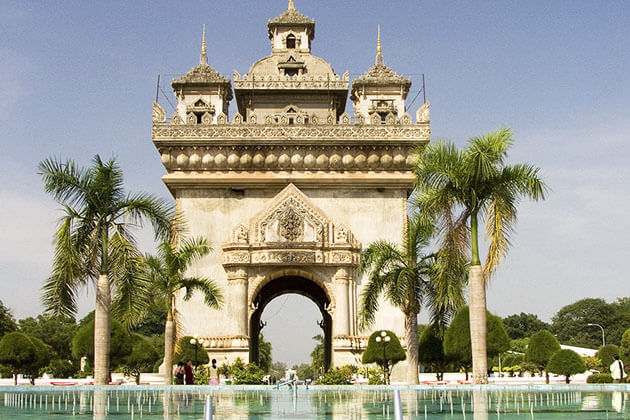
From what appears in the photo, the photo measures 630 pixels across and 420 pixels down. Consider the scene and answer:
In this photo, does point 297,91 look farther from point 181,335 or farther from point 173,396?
point 173,396

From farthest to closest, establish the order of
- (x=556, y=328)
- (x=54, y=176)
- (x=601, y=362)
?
1. (x=556, y=328)
2. (x=601, y=362)
3. (x=54, y=176)

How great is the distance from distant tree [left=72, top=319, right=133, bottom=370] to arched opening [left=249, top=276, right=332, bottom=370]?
15.8 ft

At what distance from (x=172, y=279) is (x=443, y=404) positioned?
10712 mm

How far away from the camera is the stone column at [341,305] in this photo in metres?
27.7

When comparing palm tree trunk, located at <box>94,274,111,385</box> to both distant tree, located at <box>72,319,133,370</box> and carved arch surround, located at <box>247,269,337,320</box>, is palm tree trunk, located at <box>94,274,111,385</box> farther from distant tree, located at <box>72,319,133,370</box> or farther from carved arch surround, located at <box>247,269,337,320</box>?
carved arch surround, located at <box>247,269,337,320</box>

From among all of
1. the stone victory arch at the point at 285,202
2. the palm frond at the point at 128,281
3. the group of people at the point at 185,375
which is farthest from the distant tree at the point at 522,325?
the palm frond at the point at 128,281

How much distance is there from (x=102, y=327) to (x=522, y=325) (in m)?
74.4

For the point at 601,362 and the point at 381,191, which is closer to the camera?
the point at 381,191

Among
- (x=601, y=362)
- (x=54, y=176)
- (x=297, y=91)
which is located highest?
(x=297, y=91)

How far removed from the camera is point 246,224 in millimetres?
28953

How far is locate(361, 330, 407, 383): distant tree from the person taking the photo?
2550 centimetres

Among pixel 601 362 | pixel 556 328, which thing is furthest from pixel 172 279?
pixel 556 328

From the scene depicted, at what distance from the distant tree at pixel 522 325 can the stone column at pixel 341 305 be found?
199 feet

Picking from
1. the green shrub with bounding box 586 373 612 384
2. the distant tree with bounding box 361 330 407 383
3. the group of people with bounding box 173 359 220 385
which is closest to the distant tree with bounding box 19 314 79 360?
the distant tree with bounding box 361 330 407 383
